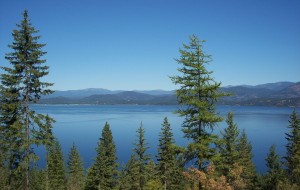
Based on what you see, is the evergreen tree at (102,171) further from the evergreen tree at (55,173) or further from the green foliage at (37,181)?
the green foliage at (37,181)

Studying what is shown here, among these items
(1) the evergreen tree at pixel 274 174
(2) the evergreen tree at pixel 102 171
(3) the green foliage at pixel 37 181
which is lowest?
(3) the green foliage at pixel 37 181

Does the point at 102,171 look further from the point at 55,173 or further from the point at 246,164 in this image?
the point at 246,164

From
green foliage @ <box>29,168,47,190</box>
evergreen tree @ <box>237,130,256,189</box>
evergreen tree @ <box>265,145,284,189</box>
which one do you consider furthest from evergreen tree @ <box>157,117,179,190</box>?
green foliage @ <box>29,168,47,190</box>

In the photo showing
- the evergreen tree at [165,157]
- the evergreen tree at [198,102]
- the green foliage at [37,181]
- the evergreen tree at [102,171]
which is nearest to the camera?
the evergreen tree at [198,102]

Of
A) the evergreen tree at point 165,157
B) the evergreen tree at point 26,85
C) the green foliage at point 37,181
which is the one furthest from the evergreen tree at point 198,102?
the green foliage at point 37,181

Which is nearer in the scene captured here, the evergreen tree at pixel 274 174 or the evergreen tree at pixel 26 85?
the evergreen tree at pixel 26 85

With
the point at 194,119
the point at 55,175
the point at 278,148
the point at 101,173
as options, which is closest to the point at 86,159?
the point at 55,175

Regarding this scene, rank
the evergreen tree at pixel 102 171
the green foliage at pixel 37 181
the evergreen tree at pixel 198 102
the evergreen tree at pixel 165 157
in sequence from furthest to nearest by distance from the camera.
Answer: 1. the green foliage at pixel 37 181
2. the evergreen tree at pixel 102 171
3. the evergreen tree at pixel 165 157
4. the evergreen tree at pixel 198 102

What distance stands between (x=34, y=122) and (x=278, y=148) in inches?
4800

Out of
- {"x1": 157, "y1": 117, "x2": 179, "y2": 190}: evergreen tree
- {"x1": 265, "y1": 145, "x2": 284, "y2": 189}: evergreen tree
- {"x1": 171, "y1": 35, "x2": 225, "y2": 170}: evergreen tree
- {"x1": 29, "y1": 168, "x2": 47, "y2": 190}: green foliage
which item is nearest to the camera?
{"x1": 171, "y1": 35, "x2": 225, "y2": 170}: evergreen tree

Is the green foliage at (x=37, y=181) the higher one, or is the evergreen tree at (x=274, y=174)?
the evergreen tree at (x=274, y=174)

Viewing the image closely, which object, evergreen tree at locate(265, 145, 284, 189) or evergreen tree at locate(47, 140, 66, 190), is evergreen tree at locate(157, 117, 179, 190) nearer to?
evergreen tree at locate(265, 145, 284, 189)

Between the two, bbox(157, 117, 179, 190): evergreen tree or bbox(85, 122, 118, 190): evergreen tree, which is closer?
bbox(157, 117, 179, 190): evergreen tree

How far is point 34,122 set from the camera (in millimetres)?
21062
